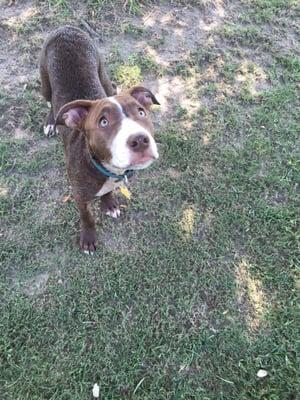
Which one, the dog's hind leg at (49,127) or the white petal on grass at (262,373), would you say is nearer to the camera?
the white petal on grass at (262,373)

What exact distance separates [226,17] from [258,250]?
372cm

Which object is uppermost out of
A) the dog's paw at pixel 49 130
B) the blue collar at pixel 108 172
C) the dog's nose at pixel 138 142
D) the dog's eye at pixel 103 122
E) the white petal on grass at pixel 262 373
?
the dog's nose at pixel 138 142

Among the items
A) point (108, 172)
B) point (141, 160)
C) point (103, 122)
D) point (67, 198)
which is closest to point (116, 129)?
point (103, 122)

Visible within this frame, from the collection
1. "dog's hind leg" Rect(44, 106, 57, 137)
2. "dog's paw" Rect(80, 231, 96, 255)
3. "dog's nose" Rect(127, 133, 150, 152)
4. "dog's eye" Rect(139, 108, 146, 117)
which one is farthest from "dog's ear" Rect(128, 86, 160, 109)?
"dog's hind leg" Rect(44, 106, 57, 137)

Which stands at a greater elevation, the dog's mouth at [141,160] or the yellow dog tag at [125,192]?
the dog's mouth at [141,160]

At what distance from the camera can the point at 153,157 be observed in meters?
2.75

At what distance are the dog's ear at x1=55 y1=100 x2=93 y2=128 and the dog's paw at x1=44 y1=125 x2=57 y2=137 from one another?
150cm

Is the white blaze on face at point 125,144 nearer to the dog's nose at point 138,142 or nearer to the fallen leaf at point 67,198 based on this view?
the dog's nose at point 138,142

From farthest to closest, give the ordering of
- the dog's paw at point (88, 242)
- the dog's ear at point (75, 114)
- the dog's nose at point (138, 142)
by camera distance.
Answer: the dog's paw at point (88, 242) → the dog's ear at point (75, 114) → the dog's nose at point (138, 142)

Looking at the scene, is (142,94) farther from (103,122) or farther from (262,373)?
(262,373)

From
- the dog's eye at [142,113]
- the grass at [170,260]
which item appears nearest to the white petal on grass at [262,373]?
the grass at [170,260]

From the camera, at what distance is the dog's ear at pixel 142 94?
3.31 metres

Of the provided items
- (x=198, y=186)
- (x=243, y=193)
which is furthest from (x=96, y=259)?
(x=243, y=193)

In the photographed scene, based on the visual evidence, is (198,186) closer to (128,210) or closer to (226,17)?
(128,210)
